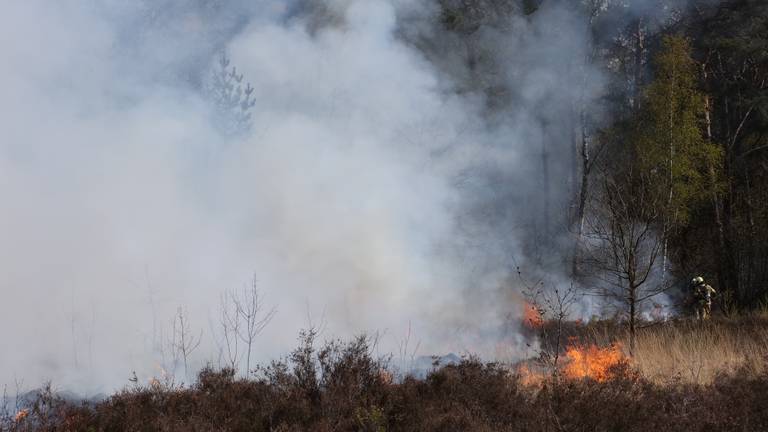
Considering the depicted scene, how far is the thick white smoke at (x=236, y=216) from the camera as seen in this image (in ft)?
30.8

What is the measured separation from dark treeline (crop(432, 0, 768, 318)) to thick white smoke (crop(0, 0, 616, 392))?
3.85 meters

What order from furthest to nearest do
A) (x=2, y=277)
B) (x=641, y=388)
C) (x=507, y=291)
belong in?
(x=507, y=291) → (x=2, y=277) → (x=641, y=388)

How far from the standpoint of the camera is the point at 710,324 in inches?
407

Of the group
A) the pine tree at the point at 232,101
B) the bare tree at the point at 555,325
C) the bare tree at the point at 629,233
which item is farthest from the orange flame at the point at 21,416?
the pine tree at the point at 232,101

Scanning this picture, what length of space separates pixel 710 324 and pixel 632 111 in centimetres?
1575

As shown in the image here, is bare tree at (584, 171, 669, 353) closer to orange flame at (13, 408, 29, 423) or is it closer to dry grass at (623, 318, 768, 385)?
dry grass at (623, 318, 768, 385)

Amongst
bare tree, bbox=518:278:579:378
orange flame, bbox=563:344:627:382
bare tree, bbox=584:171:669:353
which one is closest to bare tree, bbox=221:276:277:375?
bare tree, bbox=518:278:579:378

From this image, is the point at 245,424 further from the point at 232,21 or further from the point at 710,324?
the point at 232,21

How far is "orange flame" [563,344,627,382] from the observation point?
6.72m

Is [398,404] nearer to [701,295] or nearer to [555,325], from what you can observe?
[555,325]

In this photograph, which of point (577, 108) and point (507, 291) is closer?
point (507, 291)

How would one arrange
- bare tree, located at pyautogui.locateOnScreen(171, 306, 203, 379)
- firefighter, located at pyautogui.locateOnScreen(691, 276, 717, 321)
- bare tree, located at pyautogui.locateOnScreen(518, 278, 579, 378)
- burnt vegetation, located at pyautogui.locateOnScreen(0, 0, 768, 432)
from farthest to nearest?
firefighter, located at pyautogui.locateOnScreen(691, 276, 717, 321)
bare tree, located at pyautogui.locateOnScreen(171, 306, 203, 379)
bare tree, located at pyautogui.locateOnScreen(518, 278, 579, 378)
burnt vegetation, located at pyautogui.locateOnScreen(0, 0, 768, 432)

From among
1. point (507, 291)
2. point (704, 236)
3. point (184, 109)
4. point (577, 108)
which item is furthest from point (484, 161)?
point (184, 109)

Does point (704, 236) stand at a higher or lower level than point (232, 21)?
lower
